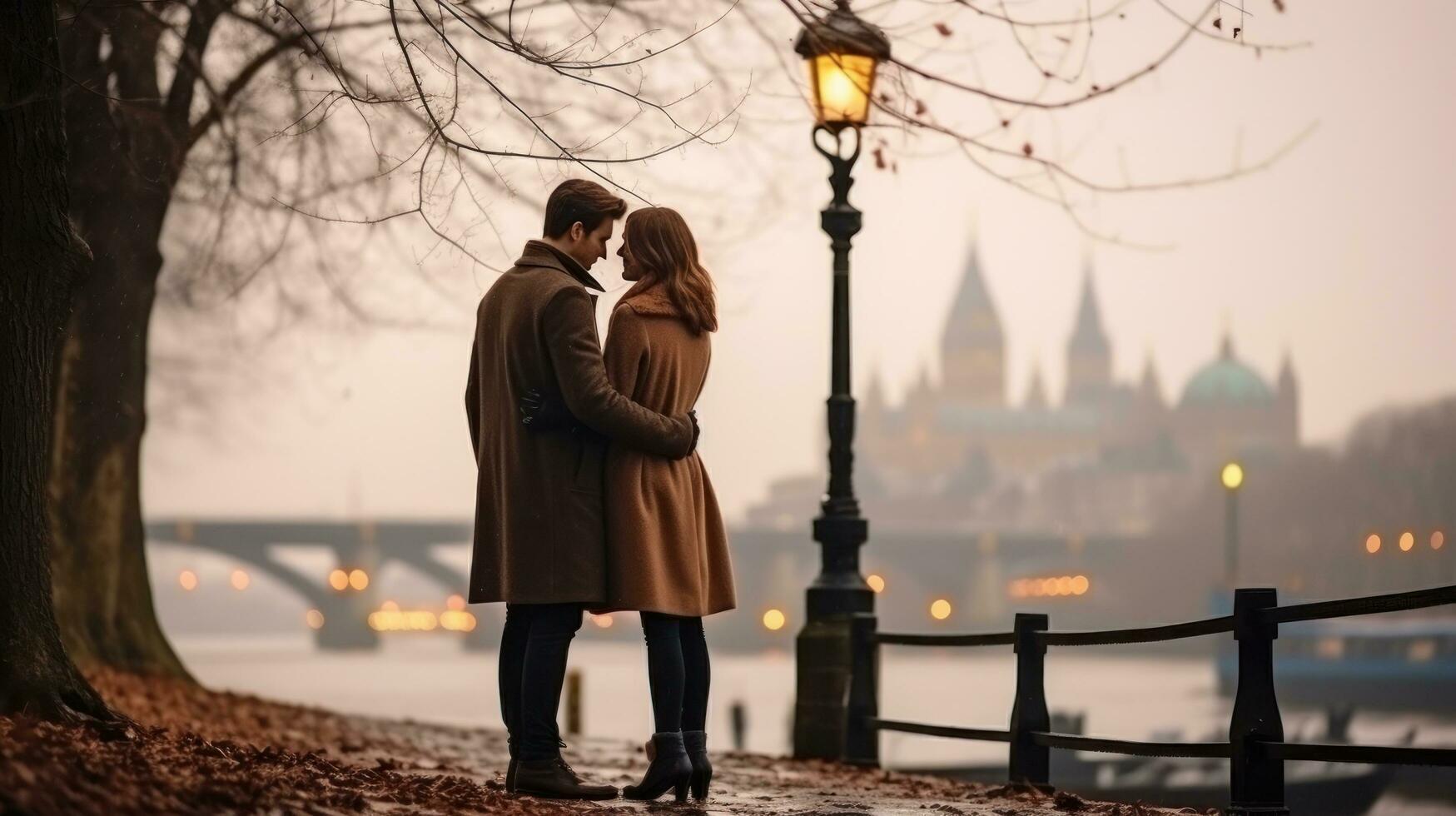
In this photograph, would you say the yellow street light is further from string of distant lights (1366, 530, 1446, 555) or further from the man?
string of distant lights (1366, 530, 1446, 555)

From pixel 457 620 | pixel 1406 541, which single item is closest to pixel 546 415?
pixel 1406 541

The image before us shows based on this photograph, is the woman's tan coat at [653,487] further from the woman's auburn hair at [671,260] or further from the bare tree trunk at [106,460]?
the bare tree trunk at [106,460]

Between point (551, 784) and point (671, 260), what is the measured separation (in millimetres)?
1620

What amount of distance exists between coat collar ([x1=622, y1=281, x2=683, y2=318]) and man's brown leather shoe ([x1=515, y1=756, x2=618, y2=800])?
1388 millimetres

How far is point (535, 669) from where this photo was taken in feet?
17.7

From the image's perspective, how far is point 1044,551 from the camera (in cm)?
10319

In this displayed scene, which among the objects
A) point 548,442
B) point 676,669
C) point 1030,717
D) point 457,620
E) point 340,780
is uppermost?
point 457,620

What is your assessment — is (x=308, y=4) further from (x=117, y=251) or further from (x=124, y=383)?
(x=124, y=383)

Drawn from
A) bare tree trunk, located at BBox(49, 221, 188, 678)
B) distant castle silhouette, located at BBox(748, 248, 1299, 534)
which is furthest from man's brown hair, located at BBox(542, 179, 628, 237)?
distant castle silhouette, located at BBox(748, 248, 1299, 534)

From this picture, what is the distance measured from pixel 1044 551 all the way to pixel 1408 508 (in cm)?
2302

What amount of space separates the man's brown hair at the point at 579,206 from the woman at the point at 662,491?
94mm

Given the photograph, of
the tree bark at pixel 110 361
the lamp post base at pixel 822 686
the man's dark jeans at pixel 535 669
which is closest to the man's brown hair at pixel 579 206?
the man's dark jeans at pixel 535 669

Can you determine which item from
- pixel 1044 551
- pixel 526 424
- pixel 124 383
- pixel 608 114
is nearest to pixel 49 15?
pixel 526 424

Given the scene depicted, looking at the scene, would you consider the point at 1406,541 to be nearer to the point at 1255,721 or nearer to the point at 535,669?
the point at 1255,721
